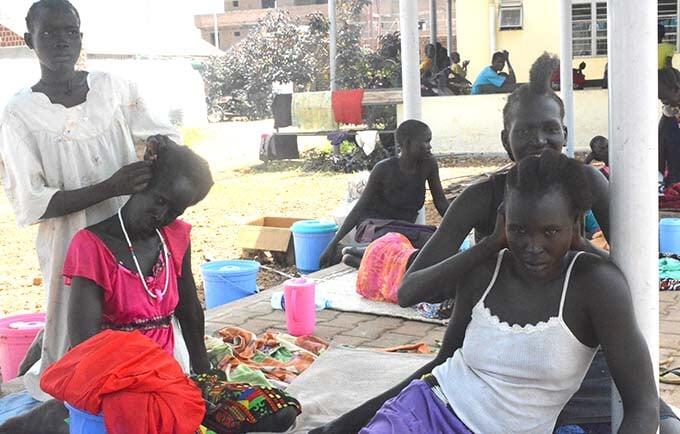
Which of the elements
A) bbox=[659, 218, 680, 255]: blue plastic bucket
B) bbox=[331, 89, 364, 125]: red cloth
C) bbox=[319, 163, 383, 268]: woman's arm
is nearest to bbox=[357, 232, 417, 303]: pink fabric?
bbox=[319, 163, 383, 268]: woman's arm

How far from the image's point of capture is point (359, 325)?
4.72 metres

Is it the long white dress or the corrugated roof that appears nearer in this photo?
the long white dress

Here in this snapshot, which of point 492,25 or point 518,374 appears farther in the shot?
point 492,25

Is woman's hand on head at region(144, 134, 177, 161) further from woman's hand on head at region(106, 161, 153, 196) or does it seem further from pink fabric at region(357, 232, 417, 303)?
pink fabric at region(357, 232, 417, 303)

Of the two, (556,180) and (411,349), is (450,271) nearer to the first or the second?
(556,180)

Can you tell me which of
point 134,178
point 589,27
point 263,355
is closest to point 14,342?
point 263,355

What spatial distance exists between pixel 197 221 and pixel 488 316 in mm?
7341

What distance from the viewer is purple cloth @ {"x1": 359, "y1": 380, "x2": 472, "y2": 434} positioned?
2.28m

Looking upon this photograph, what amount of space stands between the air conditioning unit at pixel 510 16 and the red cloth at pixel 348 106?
5400 mm

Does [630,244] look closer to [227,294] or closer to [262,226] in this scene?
[227,294]

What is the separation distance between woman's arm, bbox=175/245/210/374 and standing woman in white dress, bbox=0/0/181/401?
0.38m

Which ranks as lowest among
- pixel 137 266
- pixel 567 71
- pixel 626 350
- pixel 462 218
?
pixel 626 350

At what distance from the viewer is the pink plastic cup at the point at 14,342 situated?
3.91m

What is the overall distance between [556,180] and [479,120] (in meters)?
11.5
